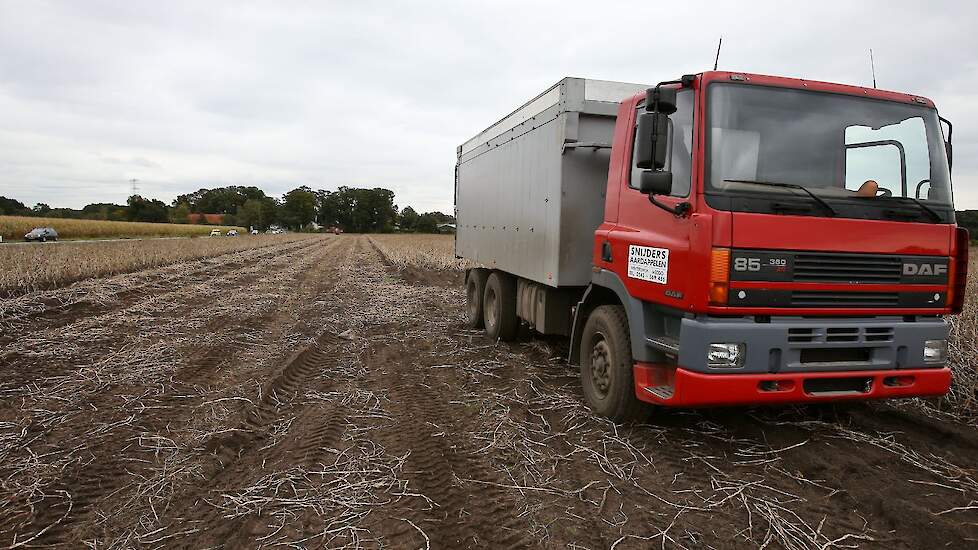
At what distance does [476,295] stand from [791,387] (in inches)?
257

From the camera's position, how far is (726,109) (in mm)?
4066

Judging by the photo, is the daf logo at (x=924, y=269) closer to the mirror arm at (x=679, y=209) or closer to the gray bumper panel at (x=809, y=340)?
the gray bumper panel at (x=809, y=340)

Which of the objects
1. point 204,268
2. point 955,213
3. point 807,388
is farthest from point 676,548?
point 204,268

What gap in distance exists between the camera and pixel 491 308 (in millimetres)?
9164

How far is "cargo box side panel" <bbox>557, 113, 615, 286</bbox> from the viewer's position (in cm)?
575

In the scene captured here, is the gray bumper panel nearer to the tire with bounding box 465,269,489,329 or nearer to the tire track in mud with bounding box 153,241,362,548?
the tire track in mud with bounding box 153,241,362,548

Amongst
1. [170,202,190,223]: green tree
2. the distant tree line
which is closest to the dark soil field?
the distant tree line

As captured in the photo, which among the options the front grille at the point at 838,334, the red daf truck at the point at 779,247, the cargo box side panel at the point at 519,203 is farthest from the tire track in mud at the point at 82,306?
the front grille at the point at 838,334

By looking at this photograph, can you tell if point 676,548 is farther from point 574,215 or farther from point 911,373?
point 574,215

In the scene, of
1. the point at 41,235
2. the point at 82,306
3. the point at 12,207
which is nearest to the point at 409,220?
the point at 12,207

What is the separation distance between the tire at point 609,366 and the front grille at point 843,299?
1313 mm

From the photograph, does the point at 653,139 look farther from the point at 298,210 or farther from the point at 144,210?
the point at 298,210

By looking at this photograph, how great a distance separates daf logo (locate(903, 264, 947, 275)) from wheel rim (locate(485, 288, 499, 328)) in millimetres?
5473

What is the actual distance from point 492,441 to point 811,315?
2501 mm
